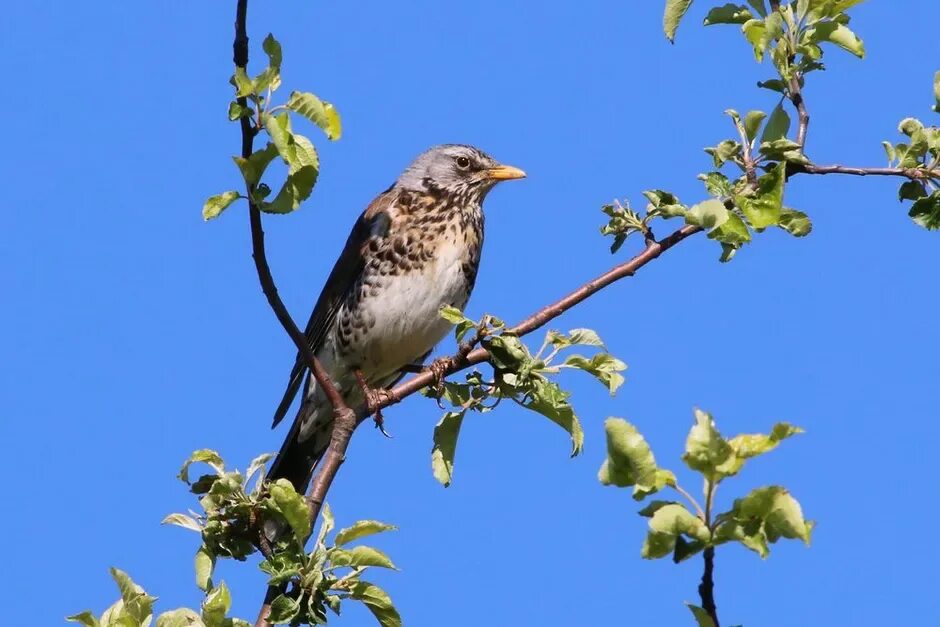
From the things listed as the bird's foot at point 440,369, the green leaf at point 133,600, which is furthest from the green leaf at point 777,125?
the green leaf at point 133,600

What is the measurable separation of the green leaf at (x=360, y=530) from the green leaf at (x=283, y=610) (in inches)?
9.1

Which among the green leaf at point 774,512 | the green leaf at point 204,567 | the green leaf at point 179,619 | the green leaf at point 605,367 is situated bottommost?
the green leaf at point 774,512

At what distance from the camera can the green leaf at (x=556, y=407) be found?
4.33m

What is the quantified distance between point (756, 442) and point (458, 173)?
4917 mm

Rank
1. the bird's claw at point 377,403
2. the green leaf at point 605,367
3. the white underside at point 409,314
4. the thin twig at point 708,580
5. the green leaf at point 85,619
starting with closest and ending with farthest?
the thin twig at point 708,580 → the green leaf at point 85,619 → the green leaf at point 605,367 → the bird's claw at point 377,403 → the white underside at point 409,314

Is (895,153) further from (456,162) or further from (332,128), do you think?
(456,162)

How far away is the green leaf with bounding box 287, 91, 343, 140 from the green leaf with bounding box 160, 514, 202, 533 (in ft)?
4.34

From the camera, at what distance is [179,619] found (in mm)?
3564

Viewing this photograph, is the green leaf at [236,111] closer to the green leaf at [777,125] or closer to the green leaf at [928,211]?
the green leaf at [777,125]

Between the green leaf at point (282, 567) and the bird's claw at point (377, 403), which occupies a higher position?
the bird's claw at point (377, 403)

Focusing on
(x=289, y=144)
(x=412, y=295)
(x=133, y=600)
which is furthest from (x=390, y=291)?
(x=133, y=600)

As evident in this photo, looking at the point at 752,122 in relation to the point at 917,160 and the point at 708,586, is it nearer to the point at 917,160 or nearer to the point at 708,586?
the point at 917,160

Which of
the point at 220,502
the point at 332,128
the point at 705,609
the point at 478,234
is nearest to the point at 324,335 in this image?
the point at 478,234

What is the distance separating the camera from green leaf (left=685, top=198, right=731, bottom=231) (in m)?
3.93
